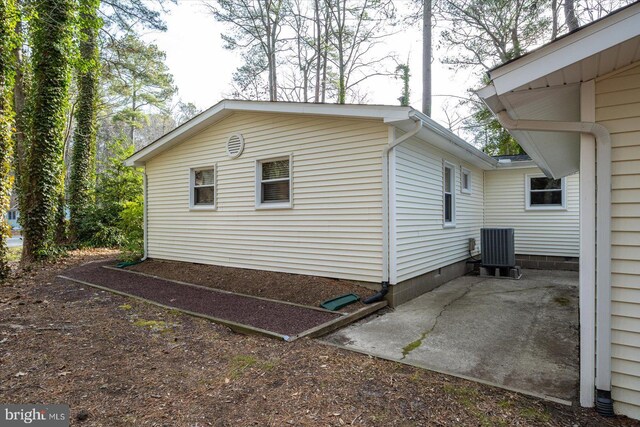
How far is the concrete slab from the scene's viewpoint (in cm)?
311

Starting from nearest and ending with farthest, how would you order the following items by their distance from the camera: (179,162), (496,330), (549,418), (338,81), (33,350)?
(549,418) → (33,350) → (496,330) → (179,162) → (338,81)

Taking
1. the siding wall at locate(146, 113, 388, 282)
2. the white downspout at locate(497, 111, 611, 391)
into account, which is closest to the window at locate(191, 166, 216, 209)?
the siding wall at locate(146, 113, 388, 282)

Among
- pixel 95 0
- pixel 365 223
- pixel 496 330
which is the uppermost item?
pixel 95 0

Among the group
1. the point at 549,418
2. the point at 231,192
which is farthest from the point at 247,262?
the point at 549,418

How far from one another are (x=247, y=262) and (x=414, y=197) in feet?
12.4

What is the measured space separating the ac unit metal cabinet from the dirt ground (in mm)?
6113

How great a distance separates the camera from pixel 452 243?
7961 mm

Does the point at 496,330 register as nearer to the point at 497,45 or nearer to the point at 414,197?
A: the point at 414,197

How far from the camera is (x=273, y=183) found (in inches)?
275

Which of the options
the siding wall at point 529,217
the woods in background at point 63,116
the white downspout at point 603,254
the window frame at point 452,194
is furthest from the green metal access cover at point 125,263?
the siding wall at point 529,217

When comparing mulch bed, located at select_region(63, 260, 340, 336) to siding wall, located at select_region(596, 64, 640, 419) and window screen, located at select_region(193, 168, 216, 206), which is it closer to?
window screen, located at select_region(193, 168, 216, 206)

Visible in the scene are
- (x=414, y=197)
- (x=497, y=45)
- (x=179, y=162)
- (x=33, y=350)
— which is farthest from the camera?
(x=497, y=45)

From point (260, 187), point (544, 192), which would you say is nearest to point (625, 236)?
point (260, 187)

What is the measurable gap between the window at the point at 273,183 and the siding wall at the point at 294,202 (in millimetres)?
133
